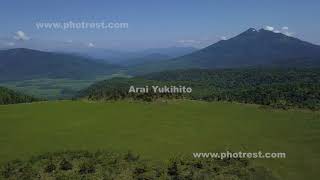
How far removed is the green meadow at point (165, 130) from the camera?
8669cm

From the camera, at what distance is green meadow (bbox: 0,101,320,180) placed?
8669 cm

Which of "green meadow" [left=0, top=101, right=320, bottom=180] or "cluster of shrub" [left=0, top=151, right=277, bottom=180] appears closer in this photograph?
"cluster of shrub" [left=0, top=151, right=277, bottom=180]

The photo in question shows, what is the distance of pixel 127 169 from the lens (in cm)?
7044

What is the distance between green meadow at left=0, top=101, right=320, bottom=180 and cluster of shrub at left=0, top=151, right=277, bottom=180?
448 centimetres

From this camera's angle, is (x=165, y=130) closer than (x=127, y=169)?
No

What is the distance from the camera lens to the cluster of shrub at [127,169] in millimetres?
65625

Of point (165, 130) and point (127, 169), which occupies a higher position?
point (165, 130)

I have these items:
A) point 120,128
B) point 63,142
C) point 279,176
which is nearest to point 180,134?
point 120,128

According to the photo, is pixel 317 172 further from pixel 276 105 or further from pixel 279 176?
pixel 276 105

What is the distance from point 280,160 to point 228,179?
17443 mm

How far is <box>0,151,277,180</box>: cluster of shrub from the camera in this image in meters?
65.6

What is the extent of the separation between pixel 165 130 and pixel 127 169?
40562 mm

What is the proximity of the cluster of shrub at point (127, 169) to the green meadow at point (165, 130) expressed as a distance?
4.48m

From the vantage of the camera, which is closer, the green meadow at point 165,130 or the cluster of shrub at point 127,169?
the cluster of shrub at point 127,169
